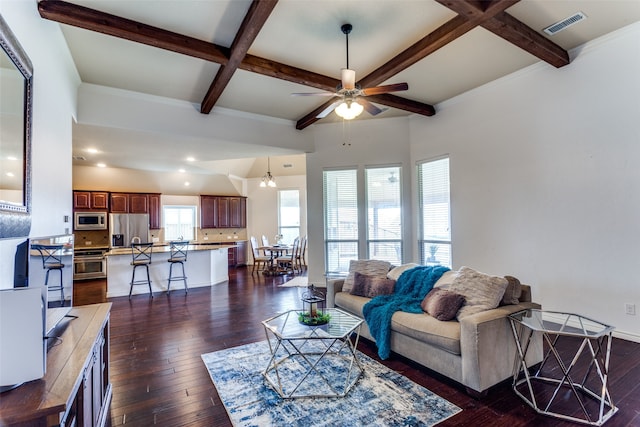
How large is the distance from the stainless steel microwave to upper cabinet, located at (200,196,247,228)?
96.3 inches

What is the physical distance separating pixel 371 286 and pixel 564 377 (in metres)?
1.85

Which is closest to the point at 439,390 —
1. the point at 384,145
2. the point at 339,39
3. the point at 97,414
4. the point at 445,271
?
the point at 445,271

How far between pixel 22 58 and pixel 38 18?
111 cm

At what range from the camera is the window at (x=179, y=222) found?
900 centimetres

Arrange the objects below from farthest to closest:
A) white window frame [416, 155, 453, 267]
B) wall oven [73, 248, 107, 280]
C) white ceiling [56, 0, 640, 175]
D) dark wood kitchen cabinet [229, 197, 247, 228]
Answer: dark wood kitchen cabinet [229, 197, 247, 228] → wall oven [73, 248, 107, 280] → white window frame [416, 155, 453, 267] → white ceiling [56, 0, 640, 175]

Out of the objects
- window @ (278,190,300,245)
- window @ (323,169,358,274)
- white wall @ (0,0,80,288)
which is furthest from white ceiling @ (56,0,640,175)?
window @ (278,190,300,245)

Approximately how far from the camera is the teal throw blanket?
2969mm

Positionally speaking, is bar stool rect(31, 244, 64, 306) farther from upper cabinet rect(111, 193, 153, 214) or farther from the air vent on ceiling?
upper cabinet rect(111, 193, 153, 214)

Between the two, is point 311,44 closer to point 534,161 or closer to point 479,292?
point 479,292

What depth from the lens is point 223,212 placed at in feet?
31.5

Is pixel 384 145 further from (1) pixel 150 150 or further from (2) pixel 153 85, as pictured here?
(1) pixel 150 150

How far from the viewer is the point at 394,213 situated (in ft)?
19.4

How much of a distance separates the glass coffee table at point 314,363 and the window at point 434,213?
298cm

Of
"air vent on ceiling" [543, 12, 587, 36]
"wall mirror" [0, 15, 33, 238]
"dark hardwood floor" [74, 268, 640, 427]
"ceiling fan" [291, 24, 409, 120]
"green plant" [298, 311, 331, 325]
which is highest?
"air vent on ceiling" [543, 12, 587, 36]
